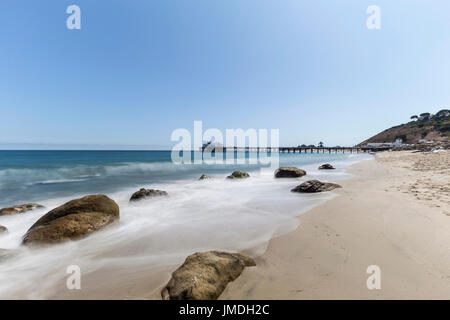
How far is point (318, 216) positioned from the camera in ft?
18.7

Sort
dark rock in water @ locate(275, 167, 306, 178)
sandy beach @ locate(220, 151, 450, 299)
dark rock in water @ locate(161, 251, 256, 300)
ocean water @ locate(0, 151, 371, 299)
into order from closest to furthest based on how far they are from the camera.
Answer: dark rock in water @ locate(161, 251, 256, 300)
sandy beach @ locate(220, 151, 450, 299)
ocean water @ locate(0, 151, 371, 299)
dark rock in water @ locate(275, 167, 306, 178)

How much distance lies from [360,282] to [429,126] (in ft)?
459

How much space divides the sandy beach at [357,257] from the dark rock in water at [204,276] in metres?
0.15

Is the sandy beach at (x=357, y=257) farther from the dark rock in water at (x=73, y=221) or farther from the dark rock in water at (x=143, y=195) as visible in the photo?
the dark rock in water at (x=143, y=195)

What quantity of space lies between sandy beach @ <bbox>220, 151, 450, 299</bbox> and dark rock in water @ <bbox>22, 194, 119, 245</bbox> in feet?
15.6

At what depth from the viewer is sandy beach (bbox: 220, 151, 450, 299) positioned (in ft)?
8.59

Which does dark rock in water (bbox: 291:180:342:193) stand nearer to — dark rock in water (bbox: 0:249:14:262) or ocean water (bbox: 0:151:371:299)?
ocean water (bbox: 0:151:371:299)

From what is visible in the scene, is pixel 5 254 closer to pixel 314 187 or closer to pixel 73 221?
pixel 73 221

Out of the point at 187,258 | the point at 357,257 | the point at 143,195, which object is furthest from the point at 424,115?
the point at 187,258

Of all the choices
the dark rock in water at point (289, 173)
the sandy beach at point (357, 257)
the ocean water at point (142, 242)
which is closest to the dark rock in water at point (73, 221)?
the ocean water at point (142, 242)

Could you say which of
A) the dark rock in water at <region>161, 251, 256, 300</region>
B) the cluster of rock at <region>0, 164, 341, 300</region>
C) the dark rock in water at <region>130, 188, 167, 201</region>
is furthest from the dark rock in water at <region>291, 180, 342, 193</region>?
the dark rock in water at <region>130, 188, 167, 201</region>

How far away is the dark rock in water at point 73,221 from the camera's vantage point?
4.90 meters
